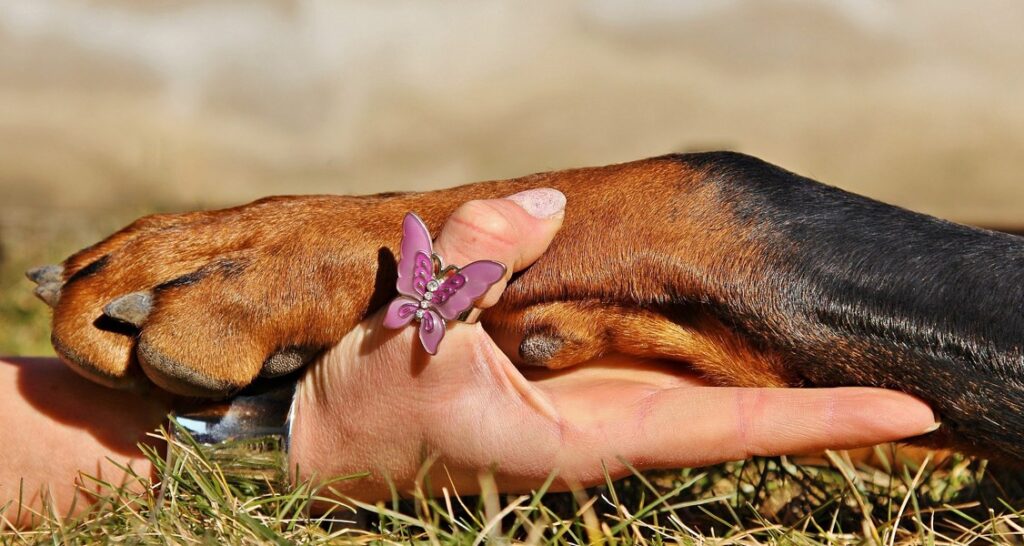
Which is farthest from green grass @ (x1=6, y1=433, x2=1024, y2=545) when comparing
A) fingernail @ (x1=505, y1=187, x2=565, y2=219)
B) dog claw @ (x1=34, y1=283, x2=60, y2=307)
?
fingernail @ (x1=505, y1=187, x2=565, y2=219)

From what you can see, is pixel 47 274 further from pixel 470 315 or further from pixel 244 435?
pixel 470 315

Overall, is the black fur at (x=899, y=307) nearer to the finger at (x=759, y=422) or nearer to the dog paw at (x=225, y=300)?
the finger at (x=759, y=422)

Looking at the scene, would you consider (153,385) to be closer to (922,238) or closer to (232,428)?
(232,428)

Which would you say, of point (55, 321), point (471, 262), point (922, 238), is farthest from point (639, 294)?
point (55, 321)

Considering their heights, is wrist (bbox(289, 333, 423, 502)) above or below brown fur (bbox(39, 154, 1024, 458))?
below

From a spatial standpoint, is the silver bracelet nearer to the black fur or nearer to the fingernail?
the fingernail

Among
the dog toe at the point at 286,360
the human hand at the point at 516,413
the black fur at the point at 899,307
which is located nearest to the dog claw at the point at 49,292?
the dog toe at the point at 286,360
